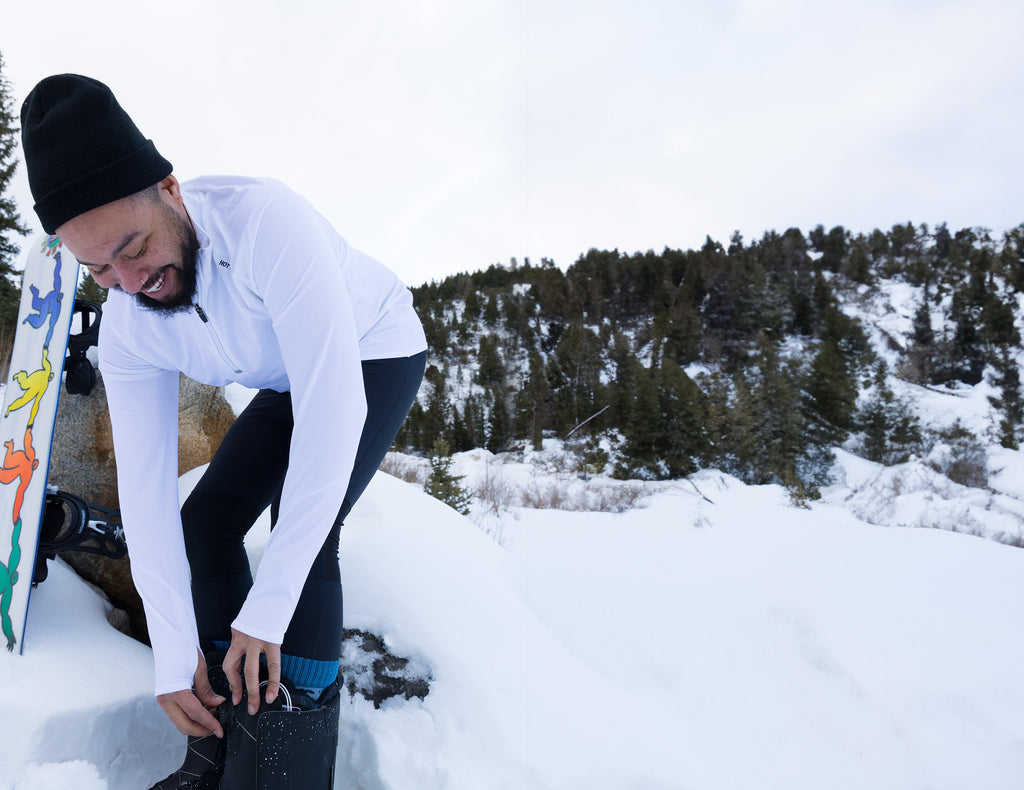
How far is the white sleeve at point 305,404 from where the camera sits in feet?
3.14

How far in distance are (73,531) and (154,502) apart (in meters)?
0.63

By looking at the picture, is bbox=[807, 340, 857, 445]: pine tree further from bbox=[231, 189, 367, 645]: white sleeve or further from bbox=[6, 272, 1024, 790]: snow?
bbox=[231, 189, 367, 645]: white sleeve

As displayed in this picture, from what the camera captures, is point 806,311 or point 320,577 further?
point 806,311

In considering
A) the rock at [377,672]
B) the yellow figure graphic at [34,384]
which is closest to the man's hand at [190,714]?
the rock at [377,672]

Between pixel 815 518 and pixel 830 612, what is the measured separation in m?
1.46

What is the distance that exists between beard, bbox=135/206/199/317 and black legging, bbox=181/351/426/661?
35 cm

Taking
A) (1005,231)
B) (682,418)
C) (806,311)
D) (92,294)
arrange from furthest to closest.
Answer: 1. (1005,231)
2. (806,311)
3. (682,418)
4. (92,294)

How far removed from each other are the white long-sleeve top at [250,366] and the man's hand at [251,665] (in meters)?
0.02

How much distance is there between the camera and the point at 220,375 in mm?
1304

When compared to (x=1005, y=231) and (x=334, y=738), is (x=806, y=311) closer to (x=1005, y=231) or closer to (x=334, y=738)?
(x=1005, y=231)

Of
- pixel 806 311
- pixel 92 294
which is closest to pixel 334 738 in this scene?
pixel 92 294

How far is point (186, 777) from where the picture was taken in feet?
3.46

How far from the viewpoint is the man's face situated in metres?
0.92

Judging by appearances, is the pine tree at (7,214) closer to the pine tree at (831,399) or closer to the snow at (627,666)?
the snow at (627,666)
